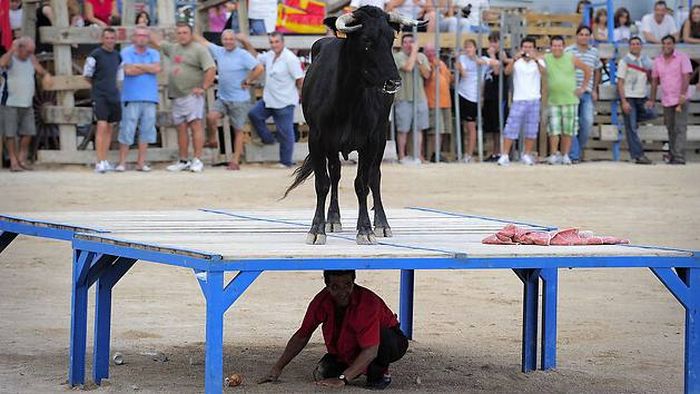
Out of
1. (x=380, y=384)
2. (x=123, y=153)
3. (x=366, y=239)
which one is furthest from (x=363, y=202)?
(x=123, y=153)

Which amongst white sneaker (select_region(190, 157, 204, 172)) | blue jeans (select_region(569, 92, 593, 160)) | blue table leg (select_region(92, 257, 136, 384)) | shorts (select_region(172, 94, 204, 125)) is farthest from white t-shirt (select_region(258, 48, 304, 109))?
blue table leg (select_region(92, 257, 136, 384))

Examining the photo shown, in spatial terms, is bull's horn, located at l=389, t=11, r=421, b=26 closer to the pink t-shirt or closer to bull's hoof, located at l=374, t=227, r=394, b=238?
bull's hoof, located at l=374, t=227, r=394, b=238

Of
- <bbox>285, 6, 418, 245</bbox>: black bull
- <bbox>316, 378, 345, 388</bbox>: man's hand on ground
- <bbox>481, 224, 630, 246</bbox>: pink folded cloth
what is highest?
<bbox>285, 6, 418, 245</bbox>: black bull

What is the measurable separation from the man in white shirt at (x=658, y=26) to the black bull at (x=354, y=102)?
15045mm

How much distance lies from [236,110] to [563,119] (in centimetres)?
505

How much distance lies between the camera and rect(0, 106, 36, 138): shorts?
18.2 meters

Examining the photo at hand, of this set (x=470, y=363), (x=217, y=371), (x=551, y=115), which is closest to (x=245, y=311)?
(x=470, y=363)

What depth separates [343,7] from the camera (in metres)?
20.2

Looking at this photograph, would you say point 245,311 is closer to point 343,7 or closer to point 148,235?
point 148,235

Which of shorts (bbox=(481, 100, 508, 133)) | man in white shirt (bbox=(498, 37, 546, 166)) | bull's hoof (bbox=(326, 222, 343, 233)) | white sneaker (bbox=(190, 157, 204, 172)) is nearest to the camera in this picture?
bull's hoof (bbox=(326, 222, 343, 233))

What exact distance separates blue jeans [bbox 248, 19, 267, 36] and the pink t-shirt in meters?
5.93

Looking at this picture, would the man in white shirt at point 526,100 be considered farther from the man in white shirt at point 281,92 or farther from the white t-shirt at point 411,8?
the man in white shirt at point 281,92

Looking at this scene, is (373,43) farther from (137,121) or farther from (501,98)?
(501,98)

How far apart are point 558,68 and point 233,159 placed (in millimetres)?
4990
